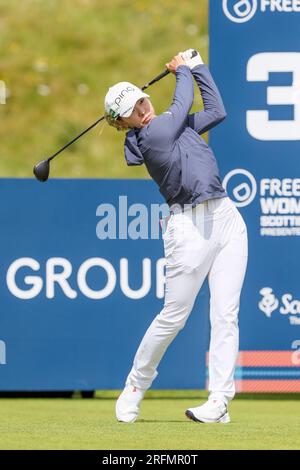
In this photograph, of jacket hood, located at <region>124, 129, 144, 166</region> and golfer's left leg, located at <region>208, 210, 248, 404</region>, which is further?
jacket hood, located at <region>124, 129, 144, 166</region>

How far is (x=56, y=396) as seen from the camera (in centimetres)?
948

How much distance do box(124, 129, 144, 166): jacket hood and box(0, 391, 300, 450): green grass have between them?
142cm

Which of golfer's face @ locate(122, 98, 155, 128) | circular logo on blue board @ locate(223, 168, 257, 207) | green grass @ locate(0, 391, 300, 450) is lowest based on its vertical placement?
green grass @ locate(0, 391, 300, 450)

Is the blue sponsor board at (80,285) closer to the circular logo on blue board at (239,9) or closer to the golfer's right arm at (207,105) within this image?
the circular logo on blue board at (239,9)

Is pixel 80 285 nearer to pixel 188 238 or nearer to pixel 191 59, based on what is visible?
pixel 188 238

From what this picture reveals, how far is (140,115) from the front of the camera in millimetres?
7320

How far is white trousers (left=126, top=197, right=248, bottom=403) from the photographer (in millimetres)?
7230

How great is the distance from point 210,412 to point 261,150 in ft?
8.20

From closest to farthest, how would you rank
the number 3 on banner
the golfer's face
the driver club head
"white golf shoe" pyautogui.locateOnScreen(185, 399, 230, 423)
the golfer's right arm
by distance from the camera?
"white golf shoe" pyautogui.locateOnScreen(185, 399, 230, 423)
the golfer's face
the golfer's right arm
the driver club head
the number 3 on banner

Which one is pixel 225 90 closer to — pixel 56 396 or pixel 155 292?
pixel 155 292

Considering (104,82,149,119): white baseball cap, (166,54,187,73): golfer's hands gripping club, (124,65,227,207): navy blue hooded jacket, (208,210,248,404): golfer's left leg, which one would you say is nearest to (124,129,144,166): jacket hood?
(124,65,227,207): navy blue hooded jacket

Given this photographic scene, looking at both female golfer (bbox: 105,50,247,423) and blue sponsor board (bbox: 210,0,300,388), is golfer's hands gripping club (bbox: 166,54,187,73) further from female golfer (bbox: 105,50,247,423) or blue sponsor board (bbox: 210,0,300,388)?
blue sponsor board (bbox: 210,0,300,388)
